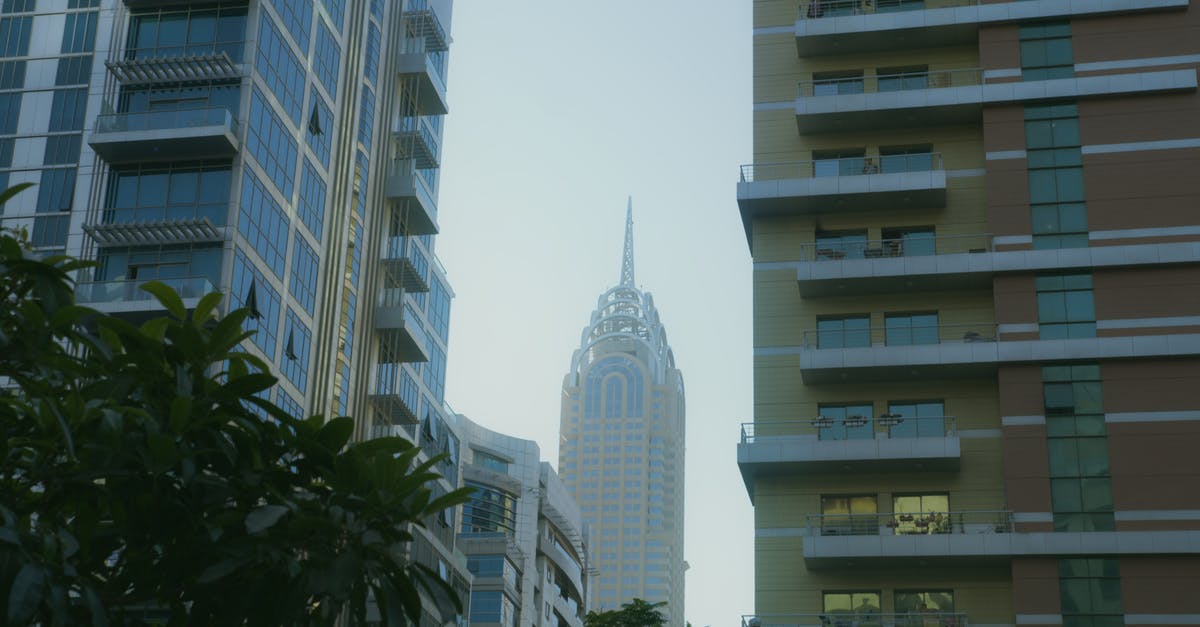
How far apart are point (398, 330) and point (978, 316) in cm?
2743

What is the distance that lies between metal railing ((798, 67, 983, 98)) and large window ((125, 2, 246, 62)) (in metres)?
21.7

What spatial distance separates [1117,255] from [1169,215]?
229 centimetres

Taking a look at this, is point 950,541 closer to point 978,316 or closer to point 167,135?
point 978,316

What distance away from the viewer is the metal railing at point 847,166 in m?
56.6

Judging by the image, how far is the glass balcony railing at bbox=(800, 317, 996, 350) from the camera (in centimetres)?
5434

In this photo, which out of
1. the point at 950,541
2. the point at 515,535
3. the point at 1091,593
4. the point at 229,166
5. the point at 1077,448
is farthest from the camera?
the point at 515,535

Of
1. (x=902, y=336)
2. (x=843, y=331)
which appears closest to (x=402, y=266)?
(x=843, y=331)

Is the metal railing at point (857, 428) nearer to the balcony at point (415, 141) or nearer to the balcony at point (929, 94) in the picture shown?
the balcony at point (929, 94)

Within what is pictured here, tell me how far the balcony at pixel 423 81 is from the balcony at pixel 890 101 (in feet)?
72.1

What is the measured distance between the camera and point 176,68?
194ft

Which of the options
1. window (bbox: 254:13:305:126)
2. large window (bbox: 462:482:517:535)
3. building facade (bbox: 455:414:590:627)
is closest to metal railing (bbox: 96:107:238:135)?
window (bbox: 254:13:305:126)

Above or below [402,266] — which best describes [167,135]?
below

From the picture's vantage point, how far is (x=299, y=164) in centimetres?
6288

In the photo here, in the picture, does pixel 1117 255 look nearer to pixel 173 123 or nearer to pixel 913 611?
pixel 913 611
